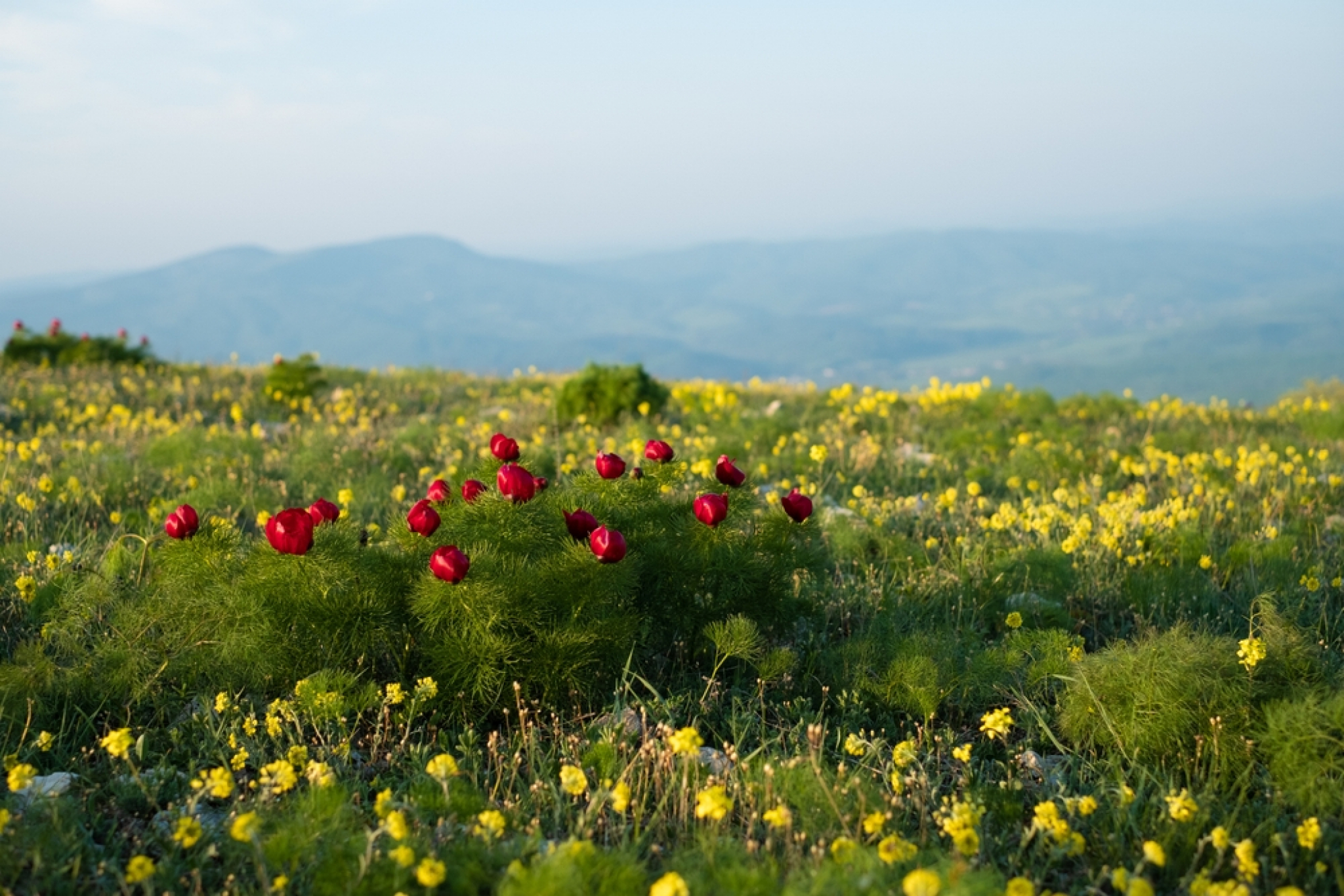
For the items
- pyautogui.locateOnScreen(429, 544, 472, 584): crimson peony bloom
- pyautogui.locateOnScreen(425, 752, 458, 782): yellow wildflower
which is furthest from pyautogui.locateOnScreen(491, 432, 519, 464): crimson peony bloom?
pyautogui.locateOnScreen(425, 752, 458, 782): yellow wildflower

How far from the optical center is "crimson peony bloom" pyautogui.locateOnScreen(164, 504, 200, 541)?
3.46m

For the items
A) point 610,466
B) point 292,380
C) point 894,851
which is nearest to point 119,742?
point 610,466

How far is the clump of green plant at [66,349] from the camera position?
45.2ft

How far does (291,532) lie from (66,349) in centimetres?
1327

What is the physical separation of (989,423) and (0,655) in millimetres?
8893

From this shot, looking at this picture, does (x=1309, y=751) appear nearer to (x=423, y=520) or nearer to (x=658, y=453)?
(x=658, y=453)

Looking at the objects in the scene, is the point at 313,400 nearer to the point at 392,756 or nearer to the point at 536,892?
the point at 392,756

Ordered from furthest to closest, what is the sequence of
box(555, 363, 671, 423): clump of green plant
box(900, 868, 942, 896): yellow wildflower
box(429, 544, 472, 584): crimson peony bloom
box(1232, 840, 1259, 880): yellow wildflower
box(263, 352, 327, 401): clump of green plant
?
box(263, 352, 327, 401): clump of green plant
box(555, 363, 671, 423): clump of green plant
box(429, 544, 472, 584): crimson peony bloom
box(1232, 840, 1259, 880): yellow wildflower
box(900, 868, 942, 896): yellow wildflower

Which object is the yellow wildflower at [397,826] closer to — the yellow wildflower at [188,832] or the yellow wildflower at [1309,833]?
the yellow wildflower at [188,832]

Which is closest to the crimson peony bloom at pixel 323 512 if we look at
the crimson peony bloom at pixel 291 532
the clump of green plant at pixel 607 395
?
the crimson peony bloom at pixel 291 532

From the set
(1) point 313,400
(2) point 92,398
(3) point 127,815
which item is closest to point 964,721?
(3) point 127,815

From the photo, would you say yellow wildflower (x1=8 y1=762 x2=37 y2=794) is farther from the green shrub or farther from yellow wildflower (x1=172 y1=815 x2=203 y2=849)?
the green shrub

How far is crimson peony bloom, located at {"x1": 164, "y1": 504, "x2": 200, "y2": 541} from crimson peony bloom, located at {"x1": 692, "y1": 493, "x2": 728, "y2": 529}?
5.88 ft

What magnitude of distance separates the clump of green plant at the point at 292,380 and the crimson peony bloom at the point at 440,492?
340 inches
